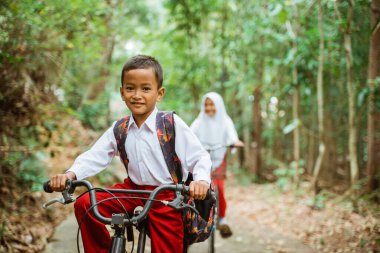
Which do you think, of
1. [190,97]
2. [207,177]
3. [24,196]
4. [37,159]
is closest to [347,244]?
[207,177]

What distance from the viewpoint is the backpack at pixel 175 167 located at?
7.93 feet

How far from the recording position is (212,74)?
11570 millimetres

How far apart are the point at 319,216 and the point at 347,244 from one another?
191 centimetres

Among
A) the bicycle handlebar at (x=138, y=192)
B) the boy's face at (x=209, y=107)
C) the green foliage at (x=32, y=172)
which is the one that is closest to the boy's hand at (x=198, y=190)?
the bicycle handlebar at (x=138, y=192)

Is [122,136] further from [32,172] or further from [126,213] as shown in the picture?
[32,172]

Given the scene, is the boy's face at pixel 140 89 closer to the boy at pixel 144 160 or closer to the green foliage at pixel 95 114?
the boy at pixel 144 160

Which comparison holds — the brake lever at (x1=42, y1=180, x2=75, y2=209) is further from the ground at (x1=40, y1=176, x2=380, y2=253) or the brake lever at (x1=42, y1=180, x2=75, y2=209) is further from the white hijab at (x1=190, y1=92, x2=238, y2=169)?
the white hijab at (x1=190, y1=92, x2=238, y2=169)

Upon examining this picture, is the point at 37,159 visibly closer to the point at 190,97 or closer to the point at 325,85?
the point at 325,85

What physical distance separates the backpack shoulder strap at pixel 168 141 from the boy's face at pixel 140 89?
0.46ft

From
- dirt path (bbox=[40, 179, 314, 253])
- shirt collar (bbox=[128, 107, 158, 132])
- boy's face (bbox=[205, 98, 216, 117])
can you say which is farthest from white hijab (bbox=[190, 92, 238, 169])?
shirt collar (bbox=[128, 107, 158, 132])

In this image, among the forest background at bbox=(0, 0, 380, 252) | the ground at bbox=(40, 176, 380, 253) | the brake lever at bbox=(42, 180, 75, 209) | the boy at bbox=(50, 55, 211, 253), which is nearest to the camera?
the brake lever at bbox=(42, 180, 75, 209)

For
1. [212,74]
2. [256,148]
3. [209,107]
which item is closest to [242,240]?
[209,107]

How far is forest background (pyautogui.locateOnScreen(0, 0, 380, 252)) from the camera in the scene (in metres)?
4.62

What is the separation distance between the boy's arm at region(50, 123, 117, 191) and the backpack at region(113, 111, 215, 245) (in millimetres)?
64
